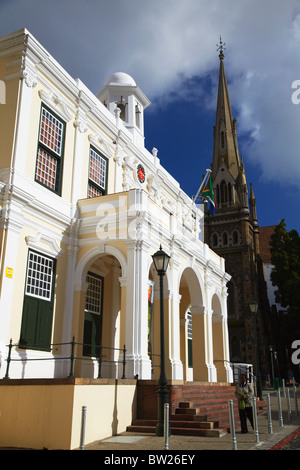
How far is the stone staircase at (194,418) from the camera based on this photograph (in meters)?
11.3

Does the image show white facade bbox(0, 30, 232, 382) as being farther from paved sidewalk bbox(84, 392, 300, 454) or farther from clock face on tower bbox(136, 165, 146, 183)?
paved sidewalk bbox(84, 392, 300, 454)

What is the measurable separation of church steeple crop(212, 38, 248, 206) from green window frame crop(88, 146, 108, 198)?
44137mm

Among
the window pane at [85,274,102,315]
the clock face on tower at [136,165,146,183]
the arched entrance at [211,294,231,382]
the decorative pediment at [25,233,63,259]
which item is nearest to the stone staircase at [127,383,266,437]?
the window pane at [85,274,102,315]

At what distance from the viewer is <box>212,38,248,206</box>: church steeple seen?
6300 cm

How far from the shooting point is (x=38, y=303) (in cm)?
1416

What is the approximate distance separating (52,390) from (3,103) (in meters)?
9.80

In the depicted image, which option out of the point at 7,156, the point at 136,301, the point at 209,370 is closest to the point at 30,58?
the point at 7,156

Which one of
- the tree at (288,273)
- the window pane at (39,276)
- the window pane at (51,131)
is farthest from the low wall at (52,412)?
the tree at (288,273)

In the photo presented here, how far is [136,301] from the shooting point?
1445cm

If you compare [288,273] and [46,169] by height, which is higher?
[288,273]

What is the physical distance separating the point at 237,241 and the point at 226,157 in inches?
641

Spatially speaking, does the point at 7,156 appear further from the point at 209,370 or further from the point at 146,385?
the point at 209,370

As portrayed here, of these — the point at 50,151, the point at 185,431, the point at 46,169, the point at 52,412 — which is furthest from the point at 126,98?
the point at 52,412

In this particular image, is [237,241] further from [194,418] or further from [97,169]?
[194,418]
